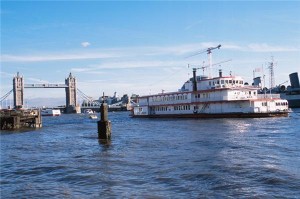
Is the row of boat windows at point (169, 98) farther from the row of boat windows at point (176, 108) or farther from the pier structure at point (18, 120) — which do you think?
the pier structure at point (18, 120)

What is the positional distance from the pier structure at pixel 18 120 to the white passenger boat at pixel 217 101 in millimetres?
28245

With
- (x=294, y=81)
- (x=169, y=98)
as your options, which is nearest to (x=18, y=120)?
(x=169, y=98)

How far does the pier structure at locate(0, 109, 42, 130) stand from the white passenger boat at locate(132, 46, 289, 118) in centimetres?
2825

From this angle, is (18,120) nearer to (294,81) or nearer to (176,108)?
(176,108)

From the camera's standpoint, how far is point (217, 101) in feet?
220

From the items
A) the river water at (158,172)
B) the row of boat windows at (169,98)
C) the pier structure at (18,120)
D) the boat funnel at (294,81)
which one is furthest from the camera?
the boat funnel at (294,81)

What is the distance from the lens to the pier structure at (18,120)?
5784cm

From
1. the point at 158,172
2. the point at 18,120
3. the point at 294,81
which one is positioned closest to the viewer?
the point at 158,172

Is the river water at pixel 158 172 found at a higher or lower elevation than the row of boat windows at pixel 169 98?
lower

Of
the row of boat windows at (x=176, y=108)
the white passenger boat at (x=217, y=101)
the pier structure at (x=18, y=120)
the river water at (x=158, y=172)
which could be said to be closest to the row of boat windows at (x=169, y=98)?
the white passenger boat at (x=217, y=101)

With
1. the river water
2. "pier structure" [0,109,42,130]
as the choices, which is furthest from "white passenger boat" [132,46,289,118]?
the river water

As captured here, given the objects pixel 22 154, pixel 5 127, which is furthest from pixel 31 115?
pixel 22 154

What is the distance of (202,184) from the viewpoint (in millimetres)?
15172

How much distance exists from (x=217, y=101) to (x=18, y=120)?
34312 mm
